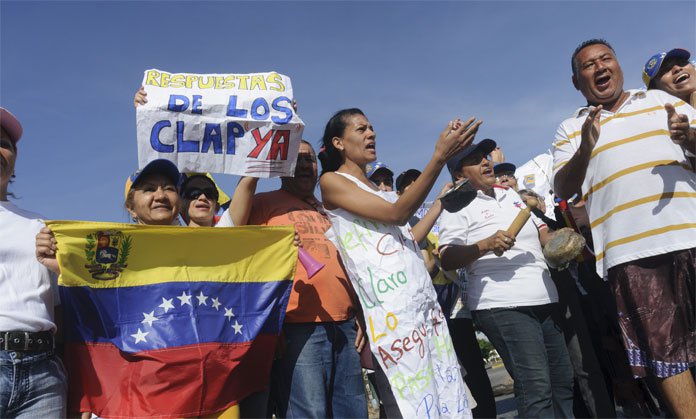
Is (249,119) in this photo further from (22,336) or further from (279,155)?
(22,336)

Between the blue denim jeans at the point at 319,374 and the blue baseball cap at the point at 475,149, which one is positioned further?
the blue baseball cap at the point at 475,149

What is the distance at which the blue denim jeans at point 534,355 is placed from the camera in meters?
3.88

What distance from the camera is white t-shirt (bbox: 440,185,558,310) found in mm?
4090

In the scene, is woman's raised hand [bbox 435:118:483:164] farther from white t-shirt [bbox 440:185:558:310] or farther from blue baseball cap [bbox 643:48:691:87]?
blue baseball cap [bbox 643:48:691:87]

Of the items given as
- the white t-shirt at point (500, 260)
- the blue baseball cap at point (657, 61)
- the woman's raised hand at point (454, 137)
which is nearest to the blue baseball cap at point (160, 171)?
the woman's raised hand at point (454, 137)

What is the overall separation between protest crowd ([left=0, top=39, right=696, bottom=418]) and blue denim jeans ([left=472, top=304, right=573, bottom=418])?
0.02 metres

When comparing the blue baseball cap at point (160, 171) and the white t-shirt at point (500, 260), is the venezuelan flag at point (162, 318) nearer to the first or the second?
the blue baseball cap at point (160, 171)

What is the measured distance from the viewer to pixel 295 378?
3.20 metres

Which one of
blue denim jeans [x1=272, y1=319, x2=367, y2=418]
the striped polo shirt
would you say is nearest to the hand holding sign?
the striped polo shirt

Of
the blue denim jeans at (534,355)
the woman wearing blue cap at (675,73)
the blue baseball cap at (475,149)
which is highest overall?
the woman wearing blue cap at (675,73)

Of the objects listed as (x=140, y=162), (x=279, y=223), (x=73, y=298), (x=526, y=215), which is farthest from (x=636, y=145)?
(x=73, y=298)

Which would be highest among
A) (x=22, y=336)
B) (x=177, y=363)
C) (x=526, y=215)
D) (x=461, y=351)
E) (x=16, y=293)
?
(x=526, y=215)

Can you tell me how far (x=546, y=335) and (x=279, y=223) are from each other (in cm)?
208

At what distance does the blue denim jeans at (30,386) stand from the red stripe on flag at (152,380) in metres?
0.13
